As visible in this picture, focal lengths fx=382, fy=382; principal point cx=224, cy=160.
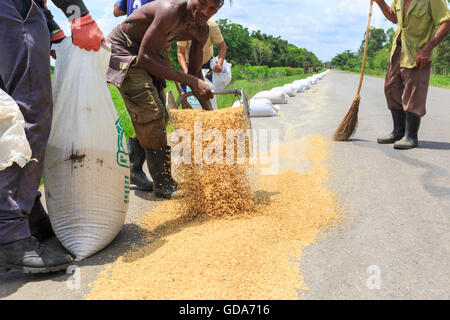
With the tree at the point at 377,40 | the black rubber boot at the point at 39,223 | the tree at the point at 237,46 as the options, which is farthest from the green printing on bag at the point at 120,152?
the tree at the point at 377,40

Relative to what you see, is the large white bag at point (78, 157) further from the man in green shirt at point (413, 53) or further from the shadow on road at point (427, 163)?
the man in green shirt at point (413, 53)

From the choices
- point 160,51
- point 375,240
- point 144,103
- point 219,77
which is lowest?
point 375,240

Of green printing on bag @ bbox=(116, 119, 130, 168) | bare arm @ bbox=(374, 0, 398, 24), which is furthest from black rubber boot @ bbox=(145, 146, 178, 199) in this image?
bare arm @ bbox=(374, 0, 398, 24)

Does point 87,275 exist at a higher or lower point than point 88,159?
lower

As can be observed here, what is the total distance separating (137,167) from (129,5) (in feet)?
5.81

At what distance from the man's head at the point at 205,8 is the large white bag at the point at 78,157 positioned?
31.7 inches

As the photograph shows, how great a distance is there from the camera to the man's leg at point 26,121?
2.04 metres

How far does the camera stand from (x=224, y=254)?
2168 mm

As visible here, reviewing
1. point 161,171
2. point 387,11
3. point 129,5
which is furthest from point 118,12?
point 387,11

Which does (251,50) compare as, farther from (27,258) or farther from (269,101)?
(27,258)
